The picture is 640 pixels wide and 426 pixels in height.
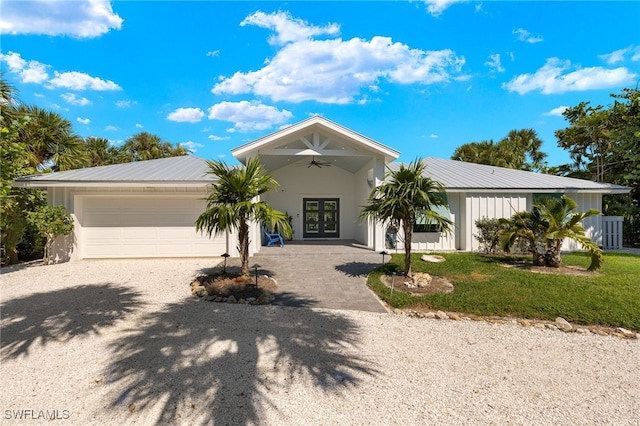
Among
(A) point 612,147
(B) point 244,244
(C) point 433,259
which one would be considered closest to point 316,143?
(B) point 244,244

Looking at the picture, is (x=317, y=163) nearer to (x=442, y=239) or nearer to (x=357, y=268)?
(x=442, y=239)

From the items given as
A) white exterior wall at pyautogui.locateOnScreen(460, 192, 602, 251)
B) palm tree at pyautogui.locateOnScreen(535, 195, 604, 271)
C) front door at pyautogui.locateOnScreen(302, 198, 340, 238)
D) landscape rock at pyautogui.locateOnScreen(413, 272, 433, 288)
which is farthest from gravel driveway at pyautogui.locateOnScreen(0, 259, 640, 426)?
front door at pyautogui.locateOnScreen(302, 198, 340, 238)

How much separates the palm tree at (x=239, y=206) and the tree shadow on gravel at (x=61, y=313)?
7.79 ft

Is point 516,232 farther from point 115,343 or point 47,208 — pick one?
point 47,208

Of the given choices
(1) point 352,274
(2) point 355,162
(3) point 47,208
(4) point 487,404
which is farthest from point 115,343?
(2) point 355,162

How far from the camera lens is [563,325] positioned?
16.5ft

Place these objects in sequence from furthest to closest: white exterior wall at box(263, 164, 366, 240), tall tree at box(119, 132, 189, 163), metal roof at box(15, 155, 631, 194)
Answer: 1. tall tree at box(119, 132, 189, 163)
2. white exterior wall at box(263, 164, 366, 240)
3. metal roof at box(15, 155, 631, 194)

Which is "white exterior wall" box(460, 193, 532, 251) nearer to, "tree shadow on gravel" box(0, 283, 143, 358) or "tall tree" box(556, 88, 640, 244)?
"tall tree" box(556, 88, 640, 244)

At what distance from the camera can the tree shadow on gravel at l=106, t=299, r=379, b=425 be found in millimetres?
2912

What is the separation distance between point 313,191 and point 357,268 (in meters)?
7.66

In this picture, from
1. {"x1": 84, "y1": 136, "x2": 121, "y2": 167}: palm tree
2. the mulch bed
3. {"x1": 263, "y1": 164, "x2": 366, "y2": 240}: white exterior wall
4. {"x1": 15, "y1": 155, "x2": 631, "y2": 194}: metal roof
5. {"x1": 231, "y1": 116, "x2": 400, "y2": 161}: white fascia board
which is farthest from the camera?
{"x1": 84, "y1": 136, "x2": 121, "y2": 167}: palm tree

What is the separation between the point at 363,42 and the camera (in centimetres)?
1167

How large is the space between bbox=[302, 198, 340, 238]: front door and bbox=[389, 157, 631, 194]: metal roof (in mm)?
4136

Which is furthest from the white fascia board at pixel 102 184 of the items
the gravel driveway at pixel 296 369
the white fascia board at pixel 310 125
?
the gravel driveway at pixel 296 369
